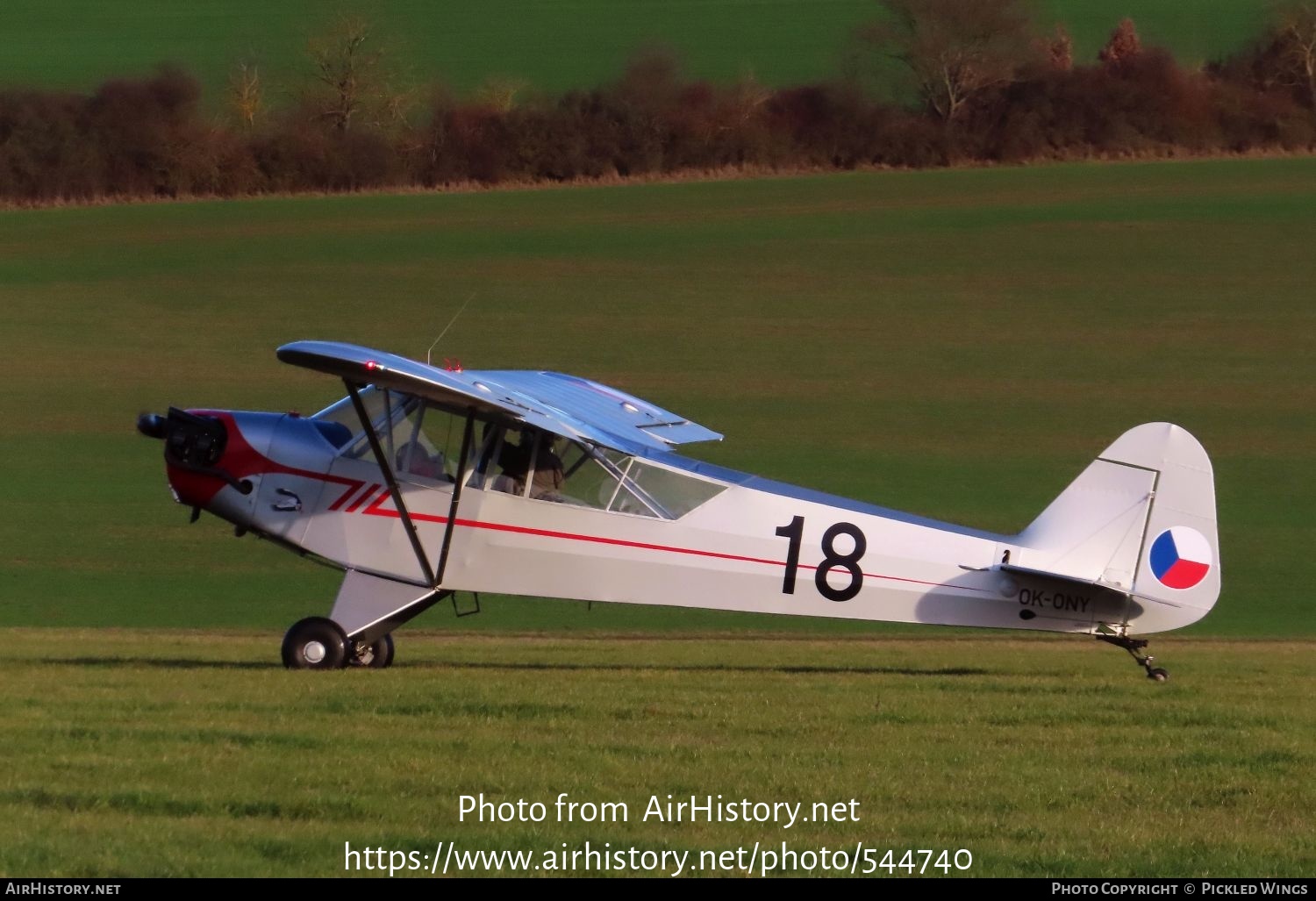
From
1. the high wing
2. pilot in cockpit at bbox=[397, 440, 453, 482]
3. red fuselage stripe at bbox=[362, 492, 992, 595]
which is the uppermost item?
the high wing

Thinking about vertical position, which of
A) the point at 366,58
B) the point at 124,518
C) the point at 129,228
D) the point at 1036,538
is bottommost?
the point at 124,518

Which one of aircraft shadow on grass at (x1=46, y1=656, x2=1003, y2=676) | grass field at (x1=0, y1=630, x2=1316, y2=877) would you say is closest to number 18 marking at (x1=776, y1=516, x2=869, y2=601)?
grass field at (x1=0, y1=630, x2=1316, y2=877)

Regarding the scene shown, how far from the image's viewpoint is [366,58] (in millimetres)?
46656

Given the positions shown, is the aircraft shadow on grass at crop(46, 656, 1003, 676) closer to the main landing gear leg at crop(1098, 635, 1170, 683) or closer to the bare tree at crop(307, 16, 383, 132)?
the main landing gear leg at crop(1098, 635, 1170, 683)

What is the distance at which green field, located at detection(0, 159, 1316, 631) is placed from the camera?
2322 centimetres

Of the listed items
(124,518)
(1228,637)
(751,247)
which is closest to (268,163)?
(751,247)

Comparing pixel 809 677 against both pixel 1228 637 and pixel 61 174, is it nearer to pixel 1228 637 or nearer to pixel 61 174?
pixel 1228 637

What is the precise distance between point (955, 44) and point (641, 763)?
137 feet

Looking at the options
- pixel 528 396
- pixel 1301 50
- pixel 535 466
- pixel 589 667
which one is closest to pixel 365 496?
pixel 535 466

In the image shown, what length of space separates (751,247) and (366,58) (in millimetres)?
13248

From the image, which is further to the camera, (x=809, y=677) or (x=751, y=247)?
(x=751, y=247)

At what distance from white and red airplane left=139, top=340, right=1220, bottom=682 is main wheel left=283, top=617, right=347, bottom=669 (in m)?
0.01

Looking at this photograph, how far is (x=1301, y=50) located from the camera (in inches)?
1833

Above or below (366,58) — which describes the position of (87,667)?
below
